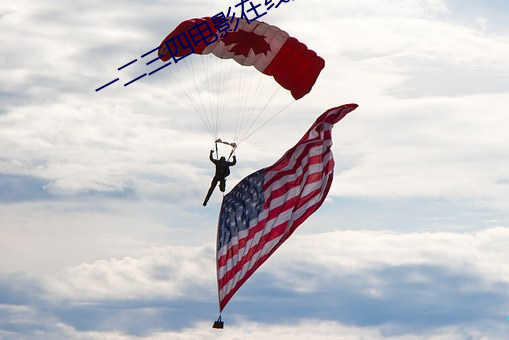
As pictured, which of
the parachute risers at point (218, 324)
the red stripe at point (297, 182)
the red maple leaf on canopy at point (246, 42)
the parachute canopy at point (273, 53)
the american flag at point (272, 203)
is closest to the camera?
the parachute risers at point (218, 324)

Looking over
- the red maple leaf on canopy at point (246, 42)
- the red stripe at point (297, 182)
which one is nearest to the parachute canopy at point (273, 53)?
the red maple leaf on canopy at point (246, 42)

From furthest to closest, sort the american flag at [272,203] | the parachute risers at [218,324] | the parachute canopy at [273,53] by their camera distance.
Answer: the parachute canopy at [273,53]
the american flag at [272,203]
the parachute risers at [218,324]

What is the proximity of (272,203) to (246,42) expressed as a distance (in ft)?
20.2

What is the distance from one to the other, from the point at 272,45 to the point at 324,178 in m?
5.34

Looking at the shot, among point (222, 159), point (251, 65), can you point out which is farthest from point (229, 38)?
point (222, 159)

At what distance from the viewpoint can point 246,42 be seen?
42.3 m

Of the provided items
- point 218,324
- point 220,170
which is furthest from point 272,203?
point 218,324

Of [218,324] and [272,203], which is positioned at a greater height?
[272,203]

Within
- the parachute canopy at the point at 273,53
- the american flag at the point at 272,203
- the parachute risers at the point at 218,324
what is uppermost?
the parachute canopy at the point at 273,53

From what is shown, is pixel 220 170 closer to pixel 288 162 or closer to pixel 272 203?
pixel 272 203

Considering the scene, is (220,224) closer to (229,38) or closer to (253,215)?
(253,215)

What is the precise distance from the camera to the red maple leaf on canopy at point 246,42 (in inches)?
1656

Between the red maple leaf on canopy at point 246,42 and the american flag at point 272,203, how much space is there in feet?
11.3

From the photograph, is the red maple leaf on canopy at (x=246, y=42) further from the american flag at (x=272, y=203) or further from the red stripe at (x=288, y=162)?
the red stripe at (x=288, y=162)
